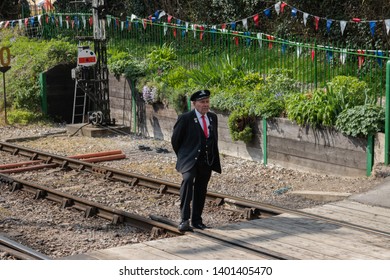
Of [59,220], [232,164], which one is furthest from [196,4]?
[59,220]

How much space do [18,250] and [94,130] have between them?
404 inches

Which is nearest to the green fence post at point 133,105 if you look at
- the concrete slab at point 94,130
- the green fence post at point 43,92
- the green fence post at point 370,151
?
the concrete slab at point 94,130

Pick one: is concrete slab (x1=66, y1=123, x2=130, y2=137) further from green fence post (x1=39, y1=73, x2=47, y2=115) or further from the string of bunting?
the string of bunting

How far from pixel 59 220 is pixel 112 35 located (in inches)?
500

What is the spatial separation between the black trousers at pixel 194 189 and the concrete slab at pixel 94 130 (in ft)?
33.9

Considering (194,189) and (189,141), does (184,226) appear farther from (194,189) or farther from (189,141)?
(189,141)

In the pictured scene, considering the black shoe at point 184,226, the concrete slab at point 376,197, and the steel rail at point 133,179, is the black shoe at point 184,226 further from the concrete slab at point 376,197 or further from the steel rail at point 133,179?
the concrete slab at point 376,197

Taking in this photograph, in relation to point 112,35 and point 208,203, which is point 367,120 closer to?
point 208,203

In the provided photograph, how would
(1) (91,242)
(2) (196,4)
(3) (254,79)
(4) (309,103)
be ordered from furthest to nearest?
(2) (196,4), (3) (254,79), (4) (309,103), (1) (91,242)

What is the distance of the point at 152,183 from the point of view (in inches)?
521

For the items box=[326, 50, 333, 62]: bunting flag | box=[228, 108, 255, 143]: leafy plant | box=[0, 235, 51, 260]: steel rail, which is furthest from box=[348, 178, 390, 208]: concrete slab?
box=[0, 235, 51, 260]: steel rail

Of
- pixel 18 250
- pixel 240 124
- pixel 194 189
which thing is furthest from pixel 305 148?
pixel 18 250

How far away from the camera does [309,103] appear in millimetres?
14242

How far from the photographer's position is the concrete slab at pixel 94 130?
19.5 metres
